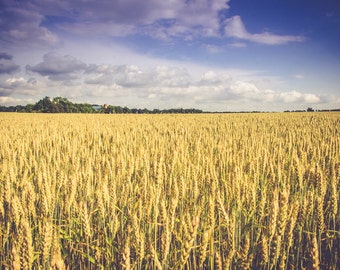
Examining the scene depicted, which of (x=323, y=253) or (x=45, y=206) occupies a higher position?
(x=45, y=206)

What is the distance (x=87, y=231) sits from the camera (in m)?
1.39

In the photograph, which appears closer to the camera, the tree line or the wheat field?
the wheat field

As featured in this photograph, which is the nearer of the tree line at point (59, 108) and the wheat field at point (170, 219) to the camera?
the wheat field at point (170, 219)

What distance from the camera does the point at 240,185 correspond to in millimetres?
2074

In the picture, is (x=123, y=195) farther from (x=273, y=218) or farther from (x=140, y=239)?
(x=273, y=218)

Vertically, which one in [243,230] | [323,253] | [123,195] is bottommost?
[323,253]

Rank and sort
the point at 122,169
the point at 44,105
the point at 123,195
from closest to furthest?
the point at 123,195
the point at 122,169
the point at 44,105

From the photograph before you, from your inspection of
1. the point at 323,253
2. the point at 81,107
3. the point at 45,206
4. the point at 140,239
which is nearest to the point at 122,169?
the point at 45,206

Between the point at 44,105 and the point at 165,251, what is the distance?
6320cm

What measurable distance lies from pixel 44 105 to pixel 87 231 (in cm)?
6281

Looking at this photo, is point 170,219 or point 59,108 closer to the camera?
point 170,219

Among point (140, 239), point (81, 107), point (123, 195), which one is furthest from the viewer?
point (81, 107)

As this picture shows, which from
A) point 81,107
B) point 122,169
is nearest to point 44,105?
point 81,107

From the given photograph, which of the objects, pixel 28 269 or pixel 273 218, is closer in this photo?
pixel 28 269
